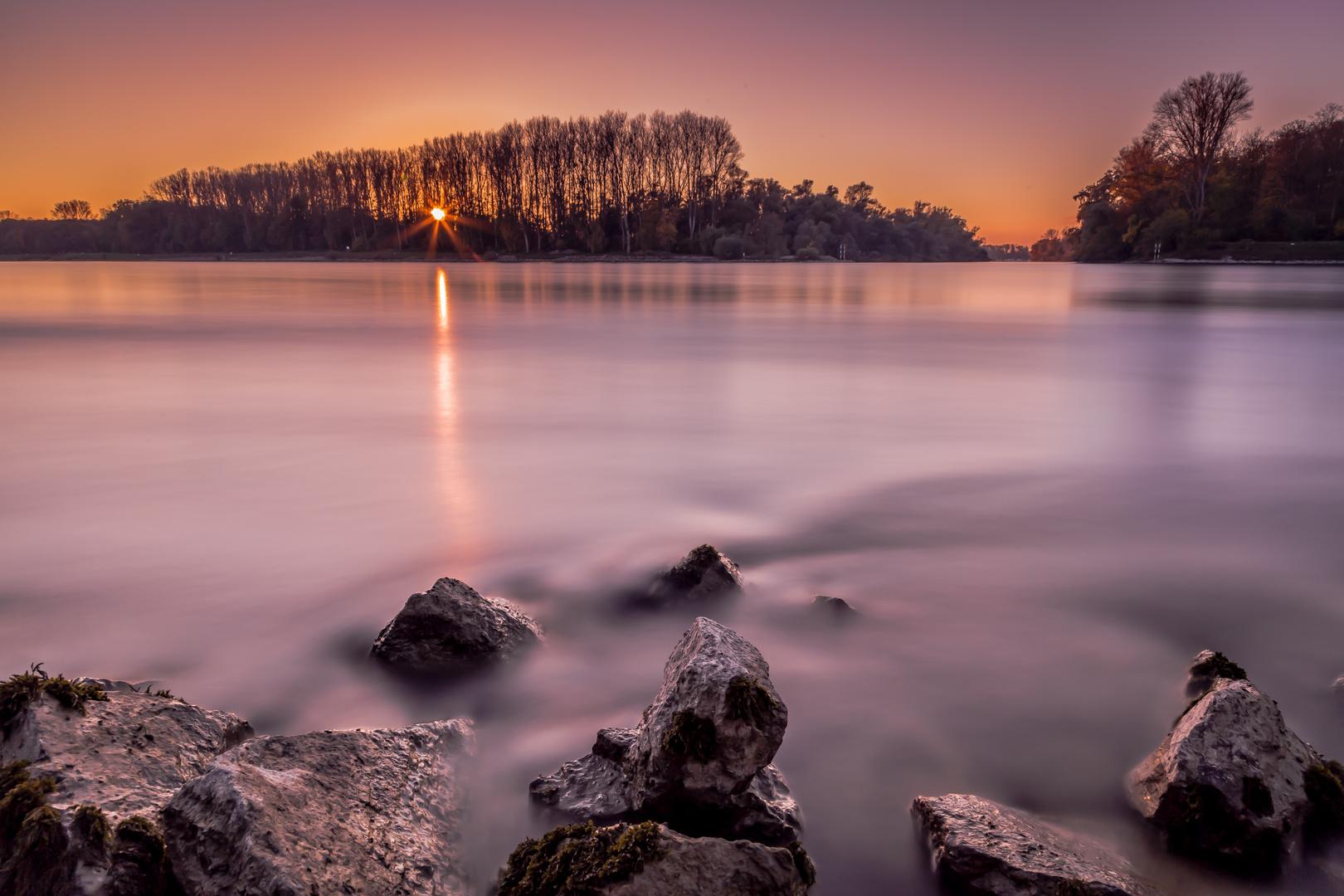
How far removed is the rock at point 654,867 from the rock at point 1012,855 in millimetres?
443

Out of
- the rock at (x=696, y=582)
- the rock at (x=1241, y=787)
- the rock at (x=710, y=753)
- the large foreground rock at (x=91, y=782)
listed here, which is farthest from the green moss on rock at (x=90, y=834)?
the rock at (x=1241, y=787)

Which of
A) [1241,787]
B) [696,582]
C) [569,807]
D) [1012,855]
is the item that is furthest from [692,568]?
[1241,787]

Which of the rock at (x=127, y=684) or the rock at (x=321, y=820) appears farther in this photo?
the rock at (x=127, y=684)

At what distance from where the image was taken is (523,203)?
283ft

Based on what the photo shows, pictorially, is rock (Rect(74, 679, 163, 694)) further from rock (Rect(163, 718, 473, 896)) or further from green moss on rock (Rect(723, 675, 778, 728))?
green moss on rock (Rect(723, 675, 778, 728))

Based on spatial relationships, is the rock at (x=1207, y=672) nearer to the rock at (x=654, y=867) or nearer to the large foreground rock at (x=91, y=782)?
the rock at (x=654, y=867)

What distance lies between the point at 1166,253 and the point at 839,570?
85.7m

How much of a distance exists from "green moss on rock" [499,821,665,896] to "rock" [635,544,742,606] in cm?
160

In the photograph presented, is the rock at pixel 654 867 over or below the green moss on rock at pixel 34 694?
below

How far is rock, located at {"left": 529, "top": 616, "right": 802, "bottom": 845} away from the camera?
1715 millimetres

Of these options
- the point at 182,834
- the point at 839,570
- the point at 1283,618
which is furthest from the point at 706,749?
the point at 1283,618

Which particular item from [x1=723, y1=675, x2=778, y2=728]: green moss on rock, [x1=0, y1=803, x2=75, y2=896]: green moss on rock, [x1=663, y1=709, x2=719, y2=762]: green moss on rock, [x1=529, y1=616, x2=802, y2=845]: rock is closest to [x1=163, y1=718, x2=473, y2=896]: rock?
[x1=0, y1=803, x2=75, y2=896]: green moss on rock

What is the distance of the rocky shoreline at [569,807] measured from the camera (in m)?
1.43

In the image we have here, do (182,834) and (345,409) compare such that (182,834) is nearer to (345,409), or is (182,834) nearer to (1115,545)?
(1115,545)
